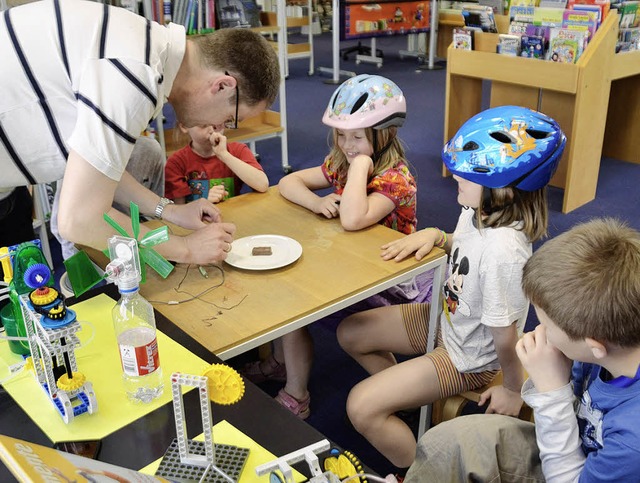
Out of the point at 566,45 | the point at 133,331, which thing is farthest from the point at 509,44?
the point at 133,331

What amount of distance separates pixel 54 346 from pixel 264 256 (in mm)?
737

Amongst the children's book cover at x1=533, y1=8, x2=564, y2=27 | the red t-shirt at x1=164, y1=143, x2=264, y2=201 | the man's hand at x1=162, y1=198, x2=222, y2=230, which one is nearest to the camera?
the man's hand at x1=162, y1=198, x2=222, y2=230

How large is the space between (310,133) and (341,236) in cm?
399

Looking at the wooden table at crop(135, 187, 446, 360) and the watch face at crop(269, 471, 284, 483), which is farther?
the wooden table at crop(135, 187, 446, 360)

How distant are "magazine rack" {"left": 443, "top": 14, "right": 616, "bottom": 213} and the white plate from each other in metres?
2.58

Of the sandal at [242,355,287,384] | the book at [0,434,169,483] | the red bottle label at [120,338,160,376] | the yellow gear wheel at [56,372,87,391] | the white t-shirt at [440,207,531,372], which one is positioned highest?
the book at [0,434,169,483]

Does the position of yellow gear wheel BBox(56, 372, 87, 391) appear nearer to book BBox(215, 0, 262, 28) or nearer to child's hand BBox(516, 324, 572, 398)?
child's hand BBox(516, 324, 572, 398)

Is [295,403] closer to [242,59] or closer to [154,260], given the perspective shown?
[154,260]

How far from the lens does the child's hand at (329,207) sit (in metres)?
1.98

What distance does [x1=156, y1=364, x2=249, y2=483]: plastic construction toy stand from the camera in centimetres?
91

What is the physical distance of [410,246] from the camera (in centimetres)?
172

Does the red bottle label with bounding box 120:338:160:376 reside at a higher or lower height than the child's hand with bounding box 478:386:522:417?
higher

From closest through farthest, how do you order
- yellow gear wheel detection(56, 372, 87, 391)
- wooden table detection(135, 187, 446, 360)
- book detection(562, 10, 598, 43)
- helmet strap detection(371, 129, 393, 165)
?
yellow gear wheel detection(56, 372, 87, 391) < wooden table detection(135, 187, 446, 360) < helmet strap detection(371, 129, 393, 165) < book detection(562, 10, 598, 43)

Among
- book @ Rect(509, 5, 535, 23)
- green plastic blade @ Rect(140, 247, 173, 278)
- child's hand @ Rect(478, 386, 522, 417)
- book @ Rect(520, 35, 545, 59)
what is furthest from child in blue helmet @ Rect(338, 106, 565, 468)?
book @ Rect(509, 5, 535, 23)
